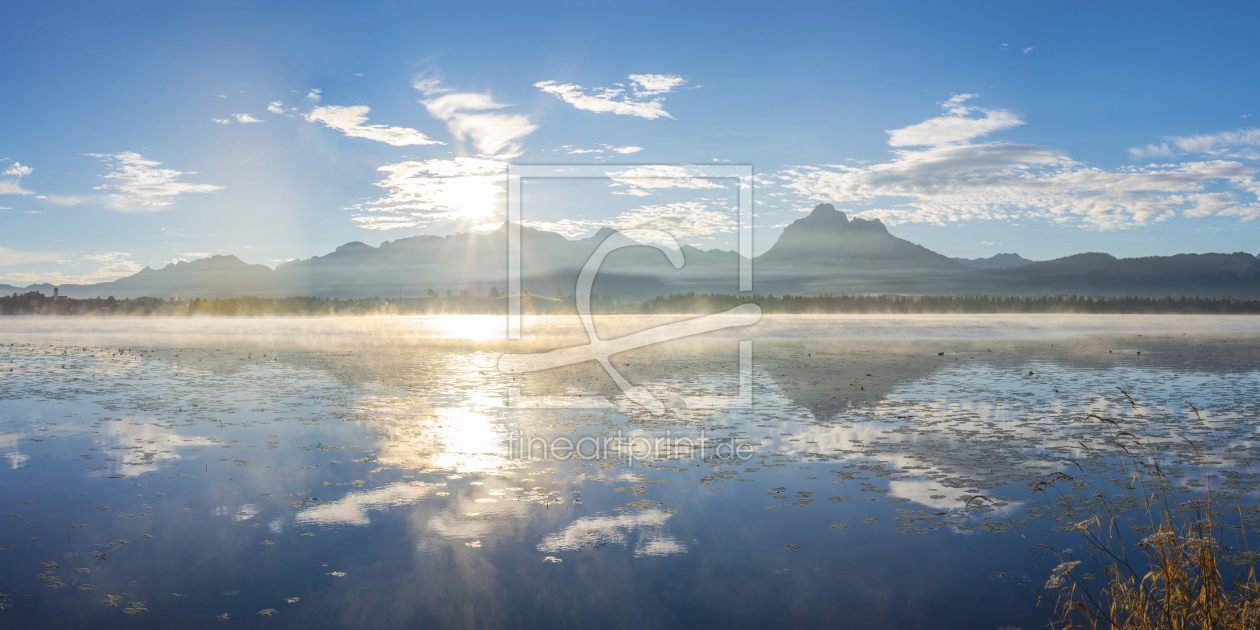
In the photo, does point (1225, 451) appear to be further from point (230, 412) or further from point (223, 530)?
point (230, 412)

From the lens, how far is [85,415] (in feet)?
70.4

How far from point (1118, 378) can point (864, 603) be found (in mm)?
27978

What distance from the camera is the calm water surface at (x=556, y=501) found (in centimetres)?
859

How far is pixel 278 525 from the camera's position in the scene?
11.1 metres

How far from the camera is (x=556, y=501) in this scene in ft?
40.7

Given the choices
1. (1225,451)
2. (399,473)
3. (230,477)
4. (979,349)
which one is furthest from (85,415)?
(979,349)

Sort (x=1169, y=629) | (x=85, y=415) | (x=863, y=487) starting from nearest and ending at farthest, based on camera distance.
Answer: (x=1169, y=629), (x=863, y=487), (x=85, y=415)

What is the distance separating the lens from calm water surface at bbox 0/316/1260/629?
859 centimetres

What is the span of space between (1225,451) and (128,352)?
57897mm

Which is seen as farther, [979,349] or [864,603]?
[979,349]

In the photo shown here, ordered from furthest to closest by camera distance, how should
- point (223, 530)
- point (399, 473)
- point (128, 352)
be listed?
1. point (128, 352)
2. point (399, 473)
3. point (223, 530)

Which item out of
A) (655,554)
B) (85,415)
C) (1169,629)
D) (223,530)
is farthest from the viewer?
(85,415)

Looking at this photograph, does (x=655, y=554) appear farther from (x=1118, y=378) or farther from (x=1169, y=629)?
(x=1118, y=378)

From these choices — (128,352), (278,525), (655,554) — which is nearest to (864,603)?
(655,554)
